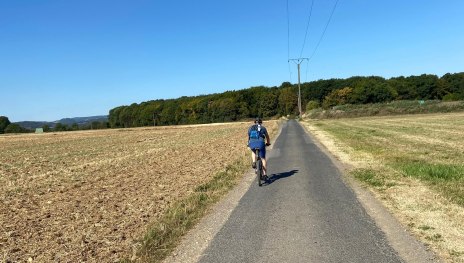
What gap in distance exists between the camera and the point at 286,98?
15950cm

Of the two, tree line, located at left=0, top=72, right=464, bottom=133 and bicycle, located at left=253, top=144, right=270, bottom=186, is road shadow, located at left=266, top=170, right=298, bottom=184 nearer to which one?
bicycle, located at left=253, top=144, right=270, bottom=186

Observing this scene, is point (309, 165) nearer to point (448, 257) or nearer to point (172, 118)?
point (448, 257)

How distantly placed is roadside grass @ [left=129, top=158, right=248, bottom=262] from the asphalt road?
0.78 metres

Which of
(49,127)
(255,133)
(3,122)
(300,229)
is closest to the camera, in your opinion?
(300,229)

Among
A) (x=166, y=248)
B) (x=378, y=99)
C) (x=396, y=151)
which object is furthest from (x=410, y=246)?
(x=378, y=99)

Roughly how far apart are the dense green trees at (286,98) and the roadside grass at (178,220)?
123 meters

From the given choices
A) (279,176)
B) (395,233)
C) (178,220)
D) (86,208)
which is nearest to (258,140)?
(279,176)

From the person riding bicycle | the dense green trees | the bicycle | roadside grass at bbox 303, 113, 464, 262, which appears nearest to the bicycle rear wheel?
the bicycle

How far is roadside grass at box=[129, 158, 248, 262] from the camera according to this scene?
7.00 metres

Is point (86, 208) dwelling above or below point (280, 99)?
below

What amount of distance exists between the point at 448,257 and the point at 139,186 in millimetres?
10419

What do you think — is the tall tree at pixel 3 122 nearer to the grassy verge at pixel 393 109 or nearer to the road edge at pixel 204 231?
the grassy verge at pixel 393 109

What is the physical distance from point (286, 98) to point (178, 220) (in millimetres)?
153068

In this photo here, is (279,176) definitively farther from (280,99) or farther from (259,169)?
(280,99)
